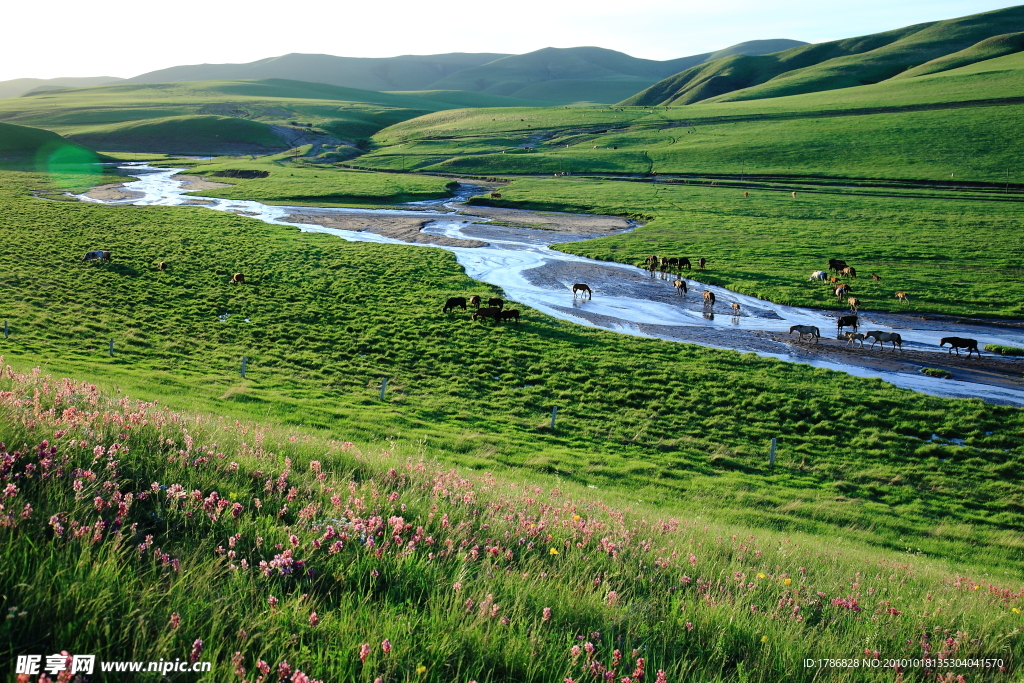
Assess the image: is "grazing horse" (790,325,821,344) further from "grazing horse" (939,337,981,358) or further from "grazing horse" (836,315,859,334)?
"grazing horse" (939,337,981,358)

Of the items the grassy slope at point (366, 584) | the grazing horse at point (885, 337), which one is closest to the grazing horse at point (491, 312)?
the grazing horse at point (885, 337)

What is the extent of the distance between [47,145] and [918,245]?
177 metres

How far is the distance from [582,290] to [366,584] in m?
39.4

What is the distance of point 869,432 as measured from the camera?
22.7 meters

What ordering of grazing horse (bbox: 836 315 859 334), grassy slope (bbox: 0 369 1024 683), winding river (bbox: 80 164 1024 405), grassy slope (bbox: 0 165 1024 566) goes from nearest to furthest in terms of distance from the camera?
grassy slope (bbox: 0 369 1024 683) < grassy slope (bbox: 0 165 1024 566) < winding river (bbox: 80 164 1024 405) < grazing horse (bbox: 836 315 859 334)

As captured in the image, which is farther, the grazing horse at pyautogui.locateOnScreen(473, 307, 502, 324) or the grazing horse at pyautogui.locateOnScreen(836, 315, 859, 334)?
the grazing horse at pyautogui.locateOnScreen(473, 307, 502, 324)

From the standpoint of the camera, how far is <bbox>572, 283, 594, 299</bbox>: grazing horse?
136 ft

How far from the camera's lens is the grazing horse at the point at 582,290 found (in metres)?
41.4

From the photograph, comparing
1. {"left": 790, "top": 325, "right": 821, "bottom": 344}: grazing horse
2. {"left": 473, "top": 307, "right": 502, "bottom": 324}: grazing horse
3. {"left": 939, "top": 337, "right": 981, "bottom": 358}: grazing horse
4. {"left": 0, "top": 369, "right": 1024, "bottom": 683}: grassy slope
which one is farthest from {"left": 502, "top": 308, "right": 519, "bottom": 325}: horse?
{"left": 0, "top": 369, "right": 1024, "bottom": 683}: grassy slope

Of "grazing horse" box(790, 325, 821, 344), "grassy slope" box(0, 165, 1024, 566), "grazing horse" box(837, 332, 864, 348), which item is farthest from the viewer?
"grazing horse" box(790, 325, 821, 344)

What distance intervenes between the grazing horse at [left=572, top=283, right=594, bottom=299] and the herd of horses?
6677mm

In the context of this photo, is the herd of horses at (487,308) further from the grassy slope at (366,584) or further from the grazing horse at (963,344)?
the grassy slope at (366,584)

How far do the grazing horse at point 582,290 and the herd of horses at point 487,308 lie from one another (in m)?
6.68

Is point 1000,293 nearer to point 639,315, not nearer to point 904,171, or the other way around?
point 639,315
